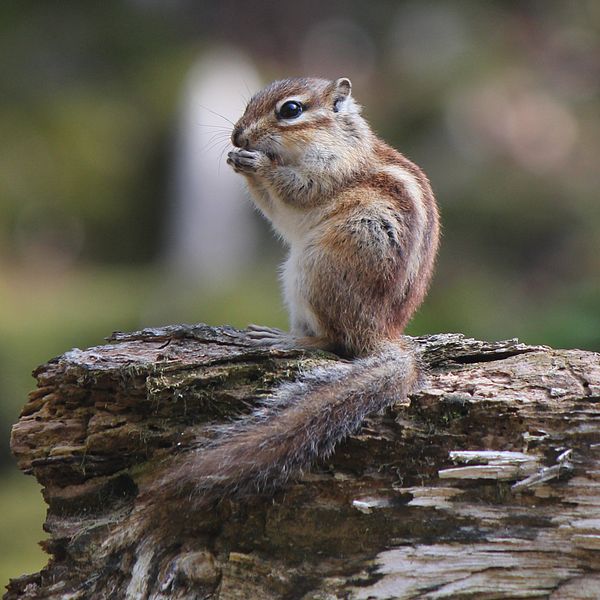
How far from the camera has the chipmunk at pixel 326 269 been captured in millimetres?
3314

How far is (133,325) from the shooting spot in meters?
8.84

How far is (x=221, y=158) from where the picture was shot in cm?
1170

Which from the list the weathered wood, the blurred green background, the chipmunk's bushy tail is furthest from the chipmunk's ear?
the blurred green background

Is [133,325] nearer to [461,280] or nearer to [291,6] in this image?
[461,280]

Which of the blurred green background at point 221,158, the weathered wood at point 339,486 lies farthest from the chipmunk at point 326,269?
the blurred green background at point 221,158

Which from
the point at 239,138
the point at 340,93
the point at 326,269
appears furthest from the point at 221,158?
the point at 326,269

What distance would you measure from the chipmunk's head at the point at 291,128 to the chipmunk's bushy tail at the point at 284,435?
1.37 metres

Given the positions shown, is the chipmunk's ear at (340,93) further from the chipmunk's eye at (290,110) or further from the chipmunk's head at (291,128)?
the chipmunk's eye at (290,110)

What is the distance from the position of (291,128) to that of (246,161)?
275mm

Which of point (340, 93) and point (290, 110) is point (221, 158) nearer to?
A: point (340, 93)

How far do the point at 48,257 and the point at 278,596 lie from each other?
26.7 feet

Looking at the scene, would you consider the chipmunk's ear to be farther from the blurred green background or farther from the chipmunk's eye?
the blurred green background

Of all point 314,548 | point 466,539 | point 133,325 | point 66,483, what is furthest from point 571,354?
point 133,325

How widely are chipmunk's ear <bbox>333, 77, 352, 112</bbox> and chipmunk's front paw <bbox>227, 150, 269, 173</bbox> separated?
0.50 meters
